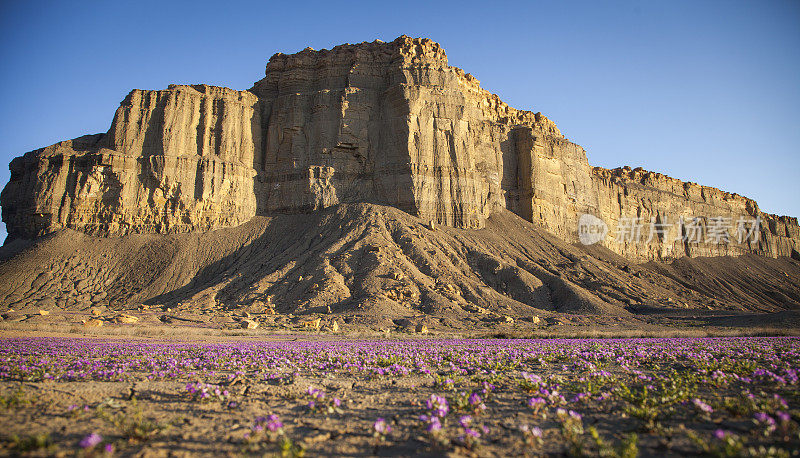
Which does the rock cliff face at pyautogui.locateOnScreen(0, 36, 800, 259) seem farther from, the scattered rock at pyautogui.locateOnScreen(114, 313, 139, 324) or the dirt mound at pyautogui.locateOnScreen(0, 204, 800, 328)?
the scattered rock at pyautogui.locateOnScreen(114, 313, 139, 324)

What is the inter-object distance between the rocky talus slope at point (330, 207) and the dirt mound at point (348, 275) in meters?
0.22

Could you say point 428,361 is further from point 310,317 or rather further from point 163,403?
point 310,317

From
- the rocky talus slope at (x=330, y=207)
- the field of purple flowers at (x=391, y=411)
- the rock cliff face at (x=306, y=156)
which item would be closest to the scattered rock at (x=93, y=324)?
the rocky talus slope at (x=330, y=207)

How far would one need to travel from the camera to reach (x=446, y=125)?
5438 centimetres

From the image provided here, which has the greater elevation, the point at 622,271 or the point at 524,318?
the point at 622,271

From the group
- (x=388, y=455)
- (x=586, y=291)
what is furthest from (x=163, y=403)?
(x=586, y=291)

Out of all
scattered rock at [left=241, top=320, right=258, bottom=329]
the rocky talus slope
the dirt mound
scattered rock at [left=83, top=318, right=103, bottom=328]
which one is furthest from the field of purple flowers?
the rocky talus slope

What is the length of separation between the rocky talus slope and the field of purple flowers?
2518 centimetres

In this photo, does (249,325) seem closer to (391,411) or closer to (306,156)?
(391,411)

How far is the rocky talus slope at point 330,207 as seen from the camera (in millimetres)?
39875

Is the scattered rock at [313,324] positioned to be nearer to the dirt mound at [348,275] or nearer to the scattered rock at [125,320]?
the dirt mound at [348,275]

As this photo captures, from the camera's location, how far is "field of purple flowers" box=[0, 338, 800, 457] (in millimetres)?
4027

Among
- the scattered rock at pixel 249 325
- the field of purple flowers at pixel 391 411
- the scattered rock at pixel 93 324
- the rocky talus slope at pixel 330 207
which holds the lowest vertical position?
the scattered rock at pixel 249 325

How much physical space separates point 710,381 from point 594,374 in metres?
1.73
